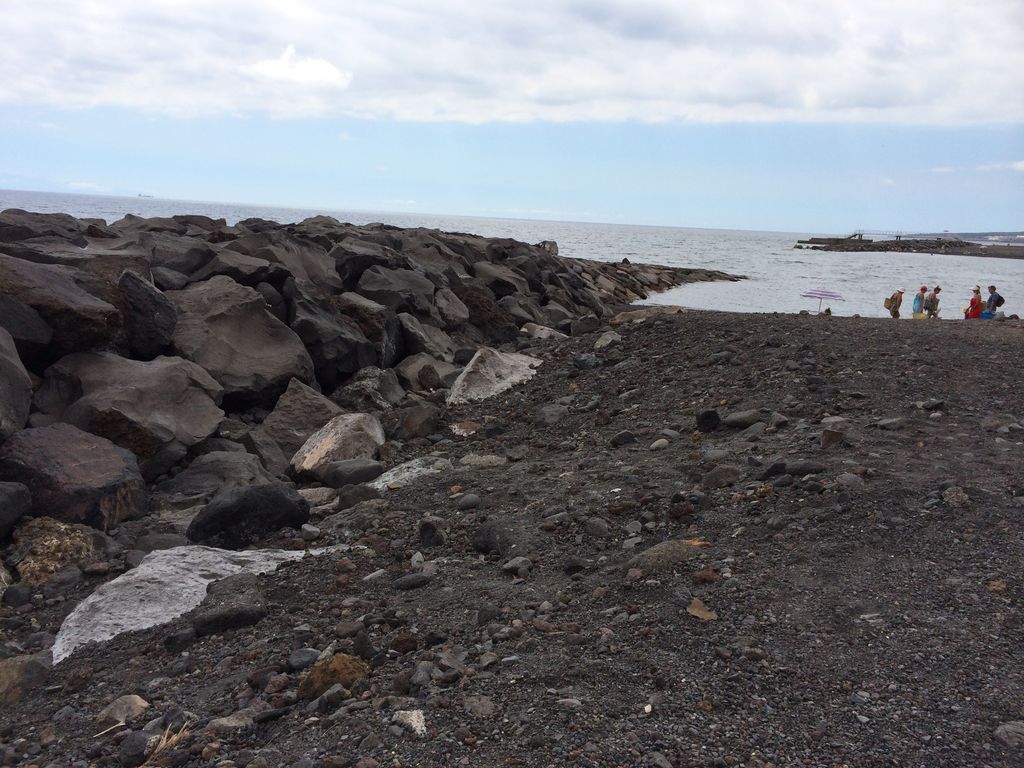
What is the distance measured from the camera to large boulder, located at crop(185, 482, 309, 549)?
5.29m

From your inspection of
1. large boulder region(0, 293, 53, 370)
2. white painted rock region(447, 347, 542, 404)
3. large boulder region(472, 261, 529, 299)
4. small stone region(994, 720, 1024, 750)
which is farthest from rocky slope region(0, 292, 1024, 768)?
large boulder region(472, 261, 529, 299)

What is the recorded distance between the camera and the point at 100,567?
5059 millimetres

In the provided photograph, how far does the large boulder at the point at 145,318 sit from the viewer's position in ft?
26.4

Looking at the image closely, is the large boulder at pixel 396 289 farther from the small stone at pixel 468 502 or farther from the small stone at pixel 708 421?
the small stone at pixel 468 502

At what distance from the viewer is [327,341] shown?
9641mm

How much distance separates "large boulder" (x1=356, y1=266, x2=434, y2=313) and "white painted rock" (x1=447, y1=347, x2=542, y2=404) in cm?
257

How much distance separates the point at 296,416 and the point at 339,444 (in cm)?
130

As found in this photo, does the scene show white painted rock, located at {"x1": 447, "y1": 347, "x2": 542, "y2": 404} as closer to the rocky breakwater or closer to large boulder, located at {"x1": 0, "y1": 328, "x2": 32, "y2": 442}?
the rocky breakwater

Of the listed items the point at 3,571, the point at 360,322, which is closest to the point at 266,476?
the point at 3,571

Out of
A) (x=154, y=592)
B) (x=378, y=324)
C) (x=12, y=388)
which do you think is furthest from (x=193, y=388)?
(x=154, y=592)

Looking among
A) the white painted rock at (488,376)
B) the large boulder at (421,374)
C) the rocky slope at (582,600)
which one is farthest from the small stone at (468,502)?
the large boulder at (421,374)

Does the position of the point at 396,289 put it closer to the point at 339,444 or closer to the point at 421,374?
the point at 421,374

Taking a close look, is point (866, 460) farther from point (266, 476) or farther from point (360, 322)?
point (360, 322)

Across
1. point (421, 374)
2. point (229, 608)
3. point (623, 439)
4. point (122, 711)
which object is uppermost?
point (623, 439)
